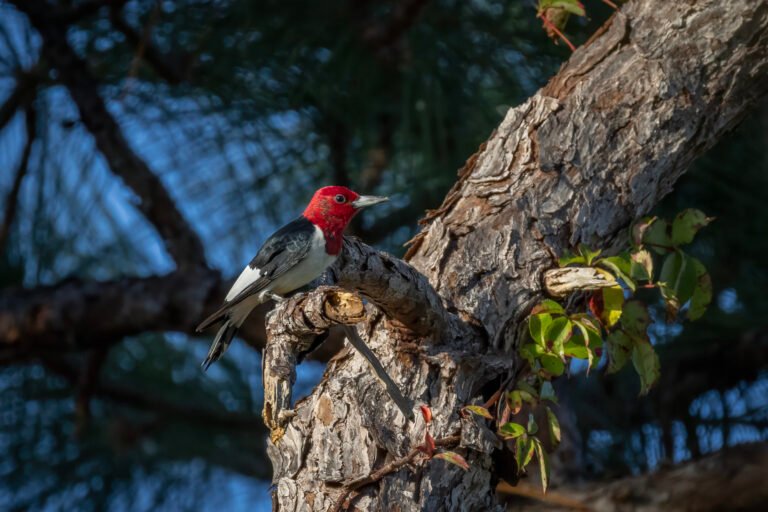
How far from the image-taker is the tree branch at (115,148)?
275cm

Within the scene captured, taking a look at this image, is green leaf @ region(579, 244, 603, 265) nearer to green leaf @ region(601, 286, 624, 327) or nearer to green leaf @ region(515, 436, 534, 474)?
green leaf @ region(601, 286, 624, 327)

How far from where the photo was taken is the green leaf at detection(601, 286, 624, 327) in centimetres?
170

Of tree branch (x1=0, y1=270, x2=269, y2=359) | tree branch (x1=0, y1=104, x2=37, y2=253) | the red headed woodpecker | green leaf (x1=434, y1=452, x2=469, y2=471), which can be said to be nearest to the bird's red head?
the red headed woodpecker

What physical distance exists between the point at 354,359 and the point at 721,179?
1614 millimetres

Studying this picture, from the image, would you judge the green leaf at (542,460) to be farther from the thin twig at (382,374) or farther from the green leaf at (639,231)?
the green leaf at (639,231)

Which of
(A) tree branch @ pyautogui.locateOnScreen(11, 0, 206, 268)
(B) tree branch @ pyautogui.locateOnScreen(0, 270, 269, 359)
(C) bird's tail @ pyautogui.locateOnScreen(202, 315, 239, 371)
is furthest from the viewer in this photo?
(A) tree branch @ pyautogui.locateOnScreen(11, 0, 206, 268)

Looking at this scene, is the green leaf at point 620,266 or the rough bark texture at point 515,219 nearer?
the rough bark texture at point 515,219

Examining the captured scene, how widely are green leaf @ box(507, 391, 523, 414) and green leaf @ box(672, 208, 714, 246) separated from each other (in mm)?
398

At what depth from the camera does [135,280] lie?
2.73 metres

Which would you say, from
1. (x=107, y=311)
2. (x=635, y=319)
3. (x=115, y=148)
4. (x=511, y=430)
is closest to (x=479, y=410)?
(x=511, y=430)

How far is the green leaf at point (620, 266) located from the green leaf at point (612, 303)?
1.5 inches

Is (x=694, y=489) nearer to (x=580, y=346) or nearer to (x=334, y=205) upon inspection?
(x=580, y=346)

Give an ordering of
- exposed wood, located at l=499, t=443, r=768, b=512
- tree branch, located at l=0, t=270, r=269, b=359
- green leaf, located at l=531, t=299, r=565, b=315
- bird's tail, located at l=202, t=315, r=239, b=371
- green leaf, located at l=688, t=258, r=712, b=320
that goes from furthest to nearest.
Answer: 1. tree branch, located at l=0, t=270, r=269, b=359
2. bird's tail, located at l=202, t=315, r=239, b=371
3. exposed wood, located at l=499, t=443, r=768, b=512
4. green leaf, located at l=688, t=258, r=712, b=320
5. green leaf, located at l=531, t=299, r=565, b=315

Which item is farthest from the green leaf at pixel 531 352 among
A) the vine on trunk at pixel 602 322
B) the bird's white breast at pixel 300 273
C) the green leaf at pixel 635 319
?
the bird's white breast at pixel 300 273
